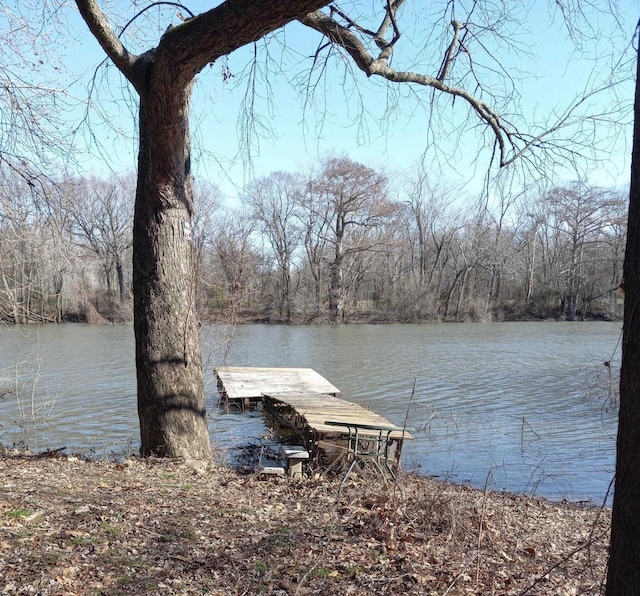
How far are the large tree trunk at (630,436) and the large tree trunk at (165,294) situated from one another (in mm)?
4401

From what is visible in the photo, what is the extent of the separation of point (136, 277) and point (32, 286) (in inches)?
103

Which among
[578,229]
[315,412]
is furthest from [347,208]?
[315,412]

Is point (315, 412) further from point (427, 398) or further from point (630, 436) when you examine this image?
point (630, 436)

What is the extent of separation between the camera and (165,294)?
18.5 ft

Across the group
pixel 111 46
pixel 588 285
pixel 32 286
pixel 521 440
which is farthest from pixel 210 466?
pixel 588 285

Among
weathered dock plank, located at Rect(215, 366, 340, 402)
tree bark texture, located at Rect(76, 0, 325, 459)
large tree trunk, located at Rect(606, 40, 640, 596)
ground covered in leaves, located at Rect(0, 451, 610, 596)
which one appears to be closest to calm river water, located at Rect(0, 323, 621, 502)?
weathered dock plank, located at Rect(215, 366, 340, 402)

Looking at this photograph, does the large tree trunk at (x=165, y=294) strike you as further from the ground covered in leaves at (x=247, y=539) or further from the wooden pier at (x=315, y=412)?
the wooden pier at (x=315, y=412)

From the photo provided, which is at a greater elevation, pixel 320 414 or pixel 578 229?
pixel 578 229

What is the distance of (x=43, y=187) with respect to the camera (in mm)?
6547

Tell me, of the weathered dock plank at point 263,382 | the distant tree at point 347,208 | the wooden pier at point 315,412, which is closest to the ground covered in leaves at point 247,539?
the wooden pier at point 315,412

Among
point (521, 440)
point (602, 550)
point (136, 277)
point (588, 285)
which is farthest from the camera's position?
point (588, 285)

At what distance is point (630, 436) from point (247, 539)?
2.80m

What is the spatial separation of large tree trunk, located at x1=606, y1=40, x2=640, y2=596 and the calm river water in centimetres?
100

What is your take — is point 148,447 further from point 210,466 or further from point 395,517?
point 395,517
